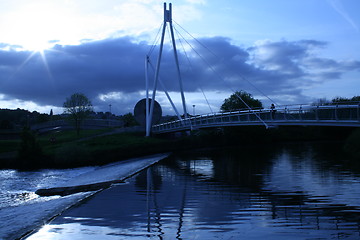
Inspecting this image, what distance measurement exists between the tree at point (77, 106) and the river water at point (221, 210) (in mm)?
38447

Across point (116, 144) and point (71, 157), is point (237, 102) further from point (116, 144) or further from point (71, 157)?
point (71, 157)

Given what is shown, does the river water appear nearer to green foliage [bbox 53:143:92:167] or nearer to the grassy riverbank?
green foliage [bbox 53:143:92:167]

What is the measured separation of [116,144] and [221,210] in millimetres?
31897

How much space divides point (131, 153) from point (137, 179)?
730 inches

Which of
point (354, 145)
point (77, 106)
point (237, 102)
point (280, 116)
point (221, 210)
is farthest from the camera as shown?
point (237, 102)

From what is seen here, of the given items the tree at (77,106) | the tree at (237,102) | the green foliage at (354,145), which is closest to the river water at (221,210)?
the green foliage at (354,145)

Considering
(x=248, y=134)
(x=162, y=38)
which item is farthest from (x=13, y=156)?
(x=248, y=134)

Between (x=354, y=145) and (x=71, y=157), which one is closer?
(x=71, y=157)

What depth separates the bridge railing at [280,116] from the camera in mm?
20877

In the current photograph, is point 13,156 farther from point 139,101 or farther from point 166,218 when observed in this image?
point 166,218

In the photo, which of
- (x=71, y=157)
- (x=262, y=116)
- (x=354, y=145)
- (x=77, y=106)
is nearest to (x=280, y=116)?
(x=262, y=116)

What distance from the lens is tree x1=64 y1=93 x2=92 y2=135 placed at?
57844mm

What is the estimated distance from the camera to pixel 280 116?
2831 centimetres

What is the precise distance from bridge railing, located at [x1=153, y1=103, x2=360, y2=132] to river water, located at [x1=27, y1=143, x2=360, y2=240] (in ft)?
11.4
